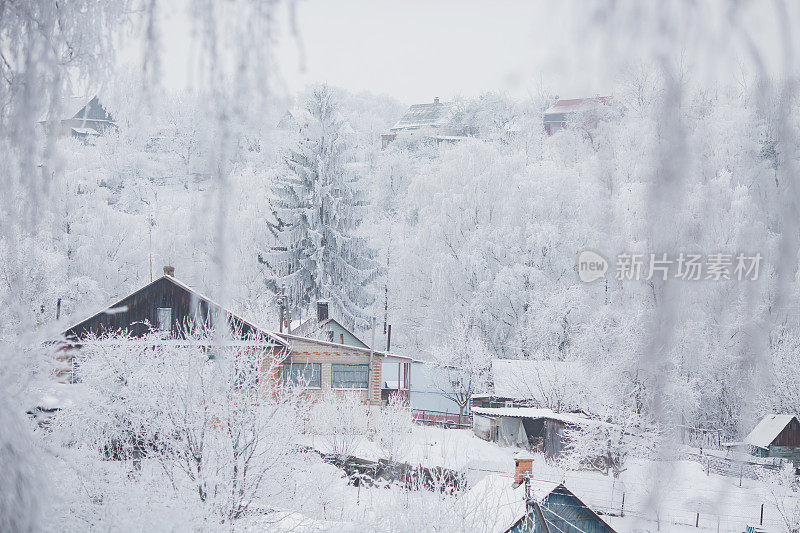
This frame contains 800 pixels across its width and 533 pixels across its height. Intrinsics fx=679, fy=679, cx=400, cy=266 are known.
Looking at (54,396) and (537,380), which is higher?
(54,396)

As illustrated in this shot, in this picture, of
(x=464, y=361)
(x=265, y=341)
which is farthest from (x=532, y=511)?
(x=464, y=361)

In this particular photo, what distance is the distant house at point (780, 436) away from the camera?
16.1 metres

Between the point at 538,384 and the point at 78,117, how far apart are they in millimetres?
19985

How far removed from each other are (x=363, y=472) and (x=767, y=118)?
1454 cm

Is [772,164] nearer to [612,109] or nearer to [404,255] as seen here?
[612,109]

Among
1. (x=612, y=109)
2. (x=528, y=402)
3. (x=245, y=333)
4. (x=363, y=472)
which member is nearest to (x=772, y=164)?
(x=612, y=109)

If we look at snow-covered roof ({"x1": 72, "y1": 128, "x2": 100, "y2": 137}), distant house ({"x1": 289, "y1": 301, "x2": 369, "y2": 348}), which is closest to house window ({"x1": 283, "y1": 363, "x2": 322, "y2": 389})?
distant house ({"x1": 289, "y1": 301, "x2": 369, "y2": 348})

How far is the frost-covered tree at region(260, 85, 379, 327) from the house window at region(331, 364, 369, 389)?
812 centimetres

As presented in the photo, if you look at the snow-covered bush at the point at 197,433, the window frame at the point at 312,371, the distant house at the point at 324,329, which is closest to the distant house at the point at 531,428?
the window frame at the point at 312,371

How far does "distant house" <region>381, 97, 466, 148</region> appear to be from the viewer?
33559mm

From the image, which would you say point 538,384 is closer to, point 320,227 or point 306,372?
point 306,372

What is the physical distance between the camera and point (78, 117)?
171 centimetres

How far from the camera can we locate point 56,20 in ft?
5.51

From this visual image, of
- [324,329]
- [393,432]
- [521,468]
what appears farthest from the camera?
[324,329]
